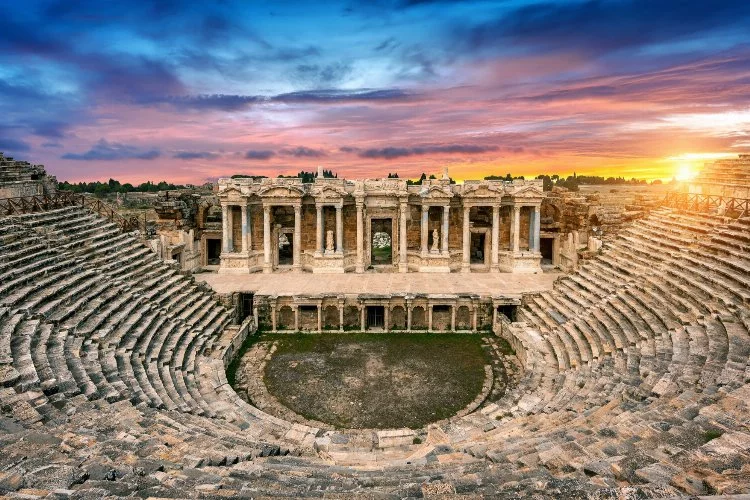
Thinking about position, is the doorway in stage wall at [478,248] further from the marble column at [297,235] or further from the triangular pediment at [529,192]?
the marble column at [297,235]

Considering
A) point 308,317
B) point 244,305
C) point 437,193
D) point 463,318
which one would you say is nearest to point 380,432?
point 308,317

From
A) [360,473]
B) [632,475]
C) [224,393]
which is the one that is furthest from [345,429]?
[632,475]

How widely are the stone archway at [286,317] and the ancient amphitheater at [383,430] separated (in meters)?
2.04

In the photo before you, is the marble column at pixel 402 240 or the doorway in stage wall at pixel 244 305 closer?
the doorway in stage wall at pixel 244 305

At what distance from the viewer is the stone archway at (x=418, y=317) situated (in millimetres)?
21812

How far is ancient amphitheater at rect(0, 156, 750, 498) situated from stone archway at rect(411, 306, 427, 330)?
11.4 ft

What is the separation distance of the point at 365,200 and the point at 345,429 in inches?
678

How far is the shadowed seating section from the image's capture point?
6.61m

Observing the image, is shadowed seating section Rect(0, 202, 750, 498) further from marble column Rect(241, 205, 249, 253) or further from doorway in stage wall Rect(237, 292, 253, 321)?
marble column Rect(241, 205, 249, 253)

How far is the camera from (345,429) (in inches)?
513

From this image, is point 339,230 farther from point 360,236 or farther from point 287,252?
point 287,252

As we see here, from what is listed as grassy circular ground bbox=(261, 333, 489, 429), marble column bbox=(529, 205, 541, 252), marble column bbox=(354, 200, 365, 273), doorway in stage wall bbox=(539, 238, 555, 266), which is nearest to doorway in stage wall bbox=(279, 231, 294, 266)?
marble column bbox=(354, 200, 365, 273)

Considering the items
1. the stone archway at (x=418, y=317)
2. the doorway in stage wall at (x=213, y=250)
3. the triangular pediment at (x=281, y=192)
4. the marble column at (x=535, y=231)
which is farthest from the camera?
the doorway in stage wall at (x=213, y=250)

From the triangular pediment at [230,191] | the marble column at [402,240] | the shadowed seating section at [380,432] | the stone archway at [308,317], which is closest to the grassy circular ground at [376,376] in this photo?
the stone archway at [308,317]
